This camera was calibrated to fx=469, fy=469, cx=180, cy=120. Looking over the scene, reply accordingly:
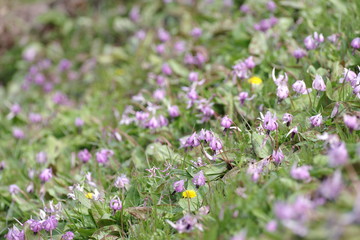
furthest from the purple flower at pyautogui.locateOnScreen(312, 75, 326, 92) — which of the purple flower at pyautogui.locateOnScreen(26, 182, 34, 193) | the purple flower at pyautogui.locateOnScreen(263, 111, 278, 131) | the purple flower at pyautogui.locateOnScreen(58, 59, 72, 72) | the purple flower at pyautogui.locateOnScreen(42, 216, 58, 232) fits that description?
the purple flower at pyautogui.locateOnScreen(58, 59, 72, 72)

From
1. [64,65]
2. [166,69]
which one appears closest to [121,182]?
[166,69]

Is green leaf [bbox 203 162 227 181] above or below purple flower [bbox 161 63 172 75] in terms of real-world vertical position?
above

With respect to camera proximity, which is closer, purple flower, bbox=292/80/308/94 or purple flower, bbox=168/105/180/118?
purple flower, bbox=292/80/308/94

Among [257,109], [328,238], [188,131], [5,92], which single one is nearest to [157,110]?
[188,131]

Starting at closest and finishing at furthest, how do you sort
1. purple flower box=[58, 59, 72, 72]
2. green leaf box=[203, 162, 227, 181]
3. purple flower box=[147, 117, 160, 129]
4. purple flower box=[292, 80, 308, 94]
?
green leaf box=[203, 162, 227, 181]
purple flower box=[292, 80, 308, 94]
purple flower box=[147, 117, 160, 129]
purple flower box=[58, 59, 72, 72]

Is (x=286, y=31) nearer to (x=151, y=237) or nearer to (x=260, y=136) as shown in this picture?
(x=260, y=136)

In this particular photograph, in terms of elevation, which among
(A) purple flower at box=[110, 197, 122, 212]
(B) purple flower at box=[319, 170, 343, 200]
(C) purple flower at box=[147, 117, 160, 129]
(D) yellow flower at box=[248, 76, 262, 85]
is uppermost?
(B) purple flower at box=[319, 170, 343, 200]

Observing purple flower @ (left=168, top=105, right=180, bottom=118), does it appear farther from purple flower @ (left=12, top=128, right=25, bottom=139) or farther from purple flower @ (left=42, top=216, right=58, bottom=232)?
purple flower @ (left=12, top=128, right=25, bottom=139)

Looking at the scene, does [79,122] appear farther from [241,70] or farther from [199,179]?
[199,179]
